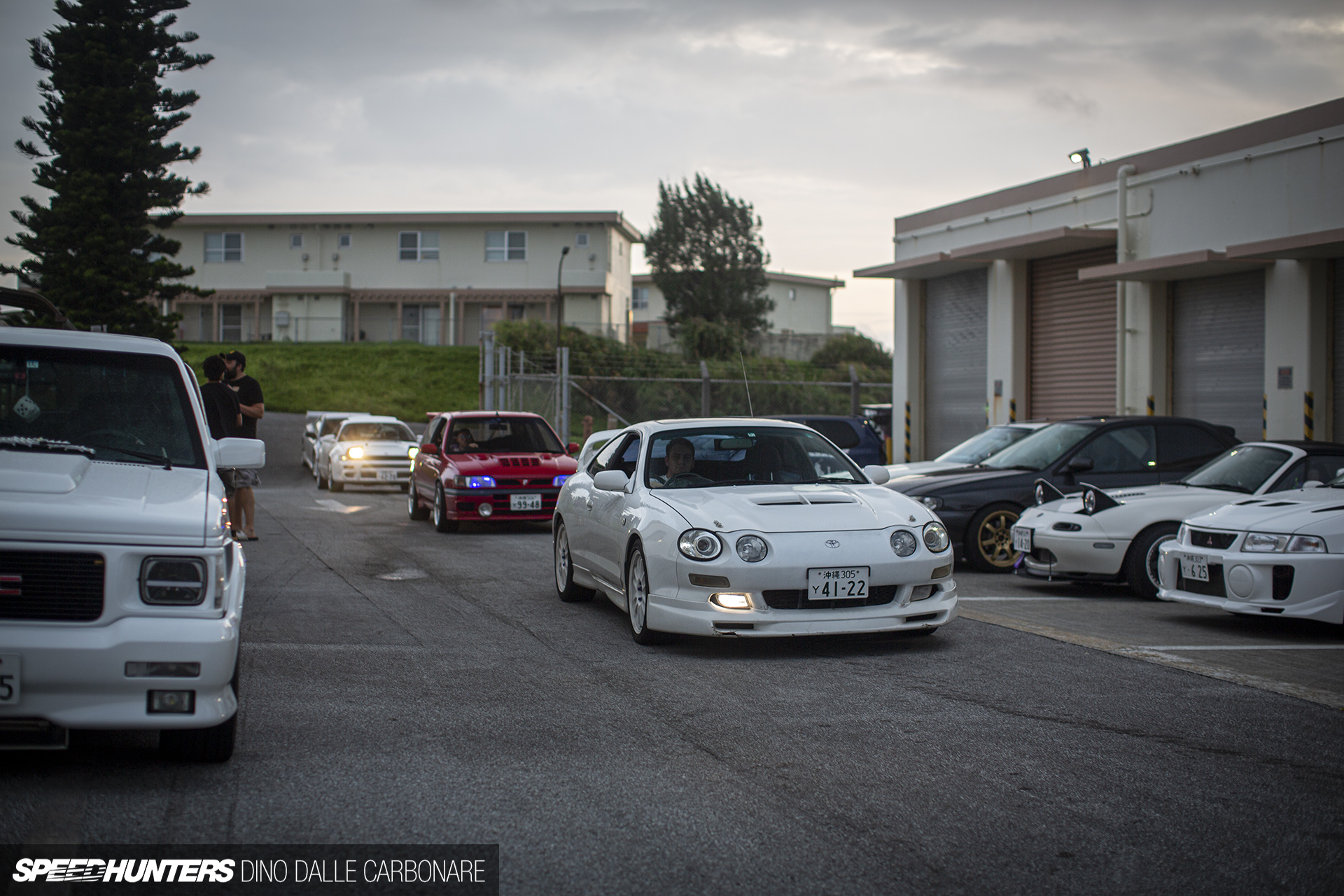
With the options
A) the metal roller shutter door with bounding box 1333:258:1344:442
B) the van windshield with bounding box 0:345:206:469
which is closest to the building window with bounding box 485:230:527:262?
the metal roller shutter door with bounding box 1333:258:1344:442

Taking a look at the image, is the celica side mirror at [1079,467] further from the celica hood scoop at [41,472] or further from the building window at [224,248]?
the building window at [224,248]

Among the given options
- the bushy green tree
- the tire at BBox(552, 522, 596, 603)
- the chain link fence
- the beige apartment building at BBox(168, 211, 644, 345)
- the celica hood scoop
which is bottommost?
the tire at BBox(552, 522, 596, 603)

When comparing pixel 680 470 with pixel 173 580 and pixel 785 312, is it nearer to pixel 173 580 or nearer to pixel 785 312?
pixel 173 580

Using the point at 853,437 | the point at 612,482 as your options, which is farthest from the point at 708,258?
the point at 612,482

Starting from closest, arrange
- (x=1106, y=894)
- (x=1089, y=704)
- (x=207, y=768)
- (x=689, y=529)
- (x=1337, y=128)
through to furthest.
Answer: (x=1106, y=894), (x=207, y=768), (x=1089, y=704), (x=689, y=529), (x=1337, y=128)

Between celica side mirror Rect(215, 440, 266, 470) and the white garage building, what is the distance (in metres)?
14.0

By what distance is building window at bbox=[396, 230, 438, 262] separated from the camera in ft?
158

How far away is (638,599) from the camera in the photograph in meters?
7.18

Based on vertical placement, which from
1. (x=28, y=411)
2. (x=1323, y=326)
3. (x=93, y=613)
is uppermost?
(x=1323, y=326)

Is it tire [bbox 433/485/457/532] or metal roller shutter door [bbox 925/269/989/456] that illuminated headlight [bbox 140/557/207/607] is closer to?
tire [bbox 433/485/457/532]

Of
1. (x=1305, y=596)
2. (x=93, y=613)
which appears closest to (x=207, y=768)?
(x=93, y=613)

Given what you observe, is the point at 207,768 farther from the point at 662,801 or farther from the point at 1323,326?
the point at 1323,326

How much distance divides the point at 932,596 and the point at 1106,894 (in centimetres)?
374

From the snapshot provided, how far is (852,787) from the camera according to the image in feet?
13.9
